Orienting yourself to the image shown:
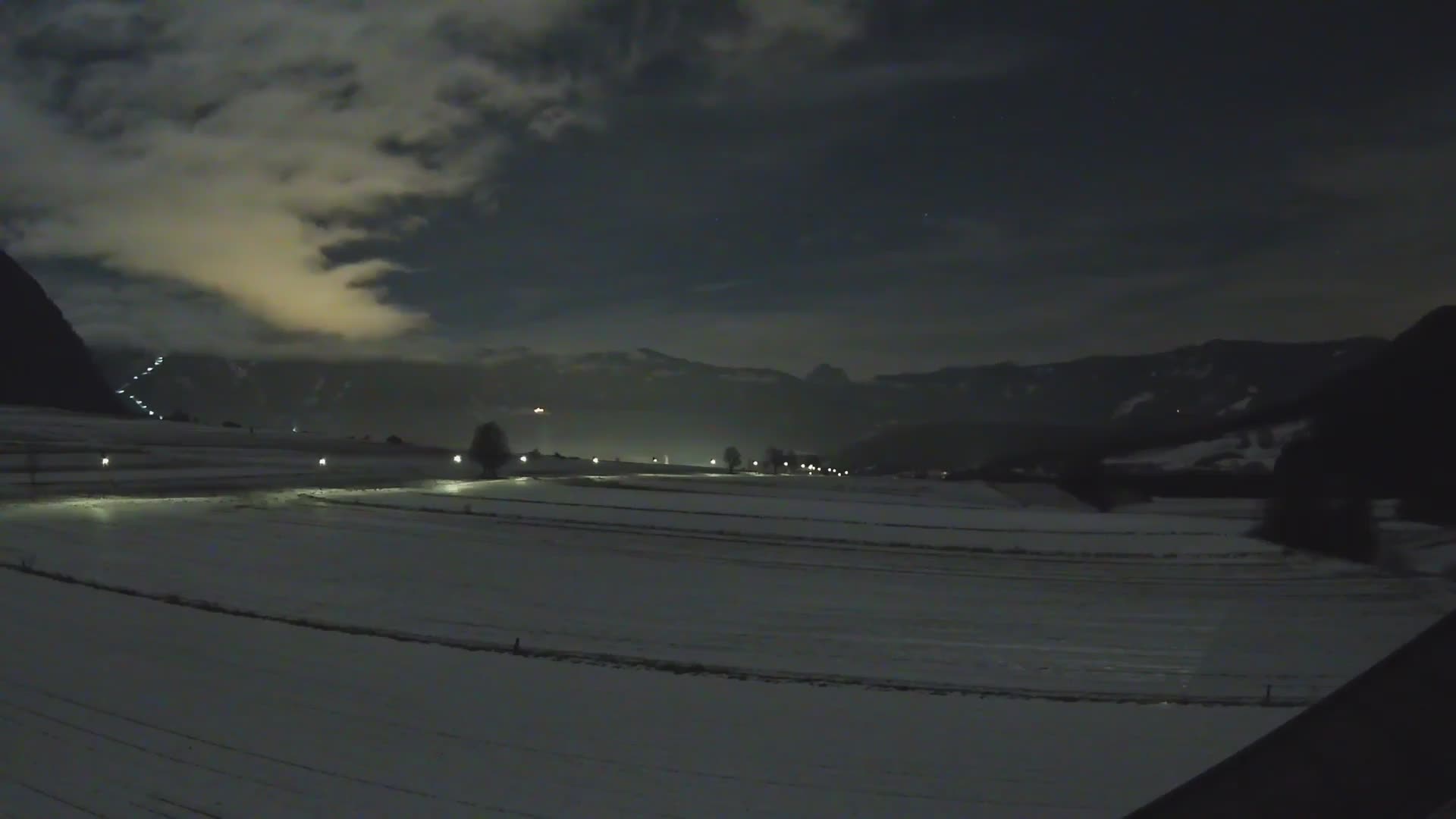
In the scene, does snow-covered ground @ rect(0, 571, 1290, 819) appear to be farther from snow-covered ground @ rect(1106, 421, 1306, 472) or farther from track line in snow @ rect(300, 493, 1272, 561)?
track line in snow @ rect(300, 493, 1272, 561)

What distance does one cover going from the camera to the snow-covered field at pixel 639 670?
1046cm

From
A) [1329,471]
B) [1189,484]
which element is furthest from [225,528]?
[1189,484]

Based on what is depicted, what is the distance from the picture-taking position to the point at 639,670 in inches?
635

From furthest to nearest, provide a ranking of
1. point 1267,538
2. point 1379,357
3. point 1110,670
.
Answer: point 1267,538 < point 1110,670 < point 1379,357

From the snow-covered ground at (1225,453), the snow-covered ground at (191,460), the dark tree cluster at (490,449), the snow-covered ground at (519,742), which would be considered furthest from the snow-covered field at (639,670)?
the dark tree cluster at (490,449)

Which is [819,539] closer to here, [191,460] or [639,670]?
[639,670]

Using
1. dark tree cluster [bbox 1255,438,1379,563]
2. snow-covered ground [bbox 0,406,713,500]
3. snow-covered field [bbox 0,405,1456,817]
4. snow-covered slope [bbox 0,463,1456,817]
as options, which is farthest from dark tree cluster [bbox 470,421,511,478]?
dark tree cluster [bbox 1255,438,1379,563]

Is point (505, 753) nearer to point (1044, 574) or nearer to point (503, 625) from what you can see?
point (503, 625)

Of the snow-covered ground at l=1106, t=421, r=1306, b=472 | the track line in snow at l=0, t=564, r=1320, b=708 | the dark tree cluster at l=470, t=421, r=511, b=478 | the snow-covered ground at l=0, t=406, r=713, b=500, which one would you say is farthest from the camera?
the dark tree cluster at l=470, t=421, r=511, b=478

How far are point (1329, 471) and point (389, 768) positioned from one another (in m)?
17.4

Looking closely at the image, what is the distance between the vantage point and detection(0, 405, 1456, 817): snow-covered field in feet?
34.3

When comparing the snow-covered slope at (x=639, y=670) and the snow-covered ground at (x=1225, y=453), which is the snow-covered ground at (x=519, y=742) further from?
the snow-covered ground at (x=1225, y=453)

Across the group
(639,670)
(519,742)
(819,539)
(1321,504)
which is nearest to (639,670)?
(639,670)

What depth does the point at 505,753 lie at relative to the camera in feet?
37.6
